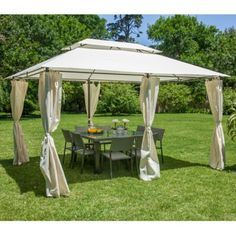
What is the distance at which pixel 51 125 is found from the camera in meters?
6.19

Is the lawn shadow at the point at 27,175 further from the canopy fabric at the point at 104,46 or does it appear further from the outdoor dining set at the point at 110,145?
the canopy fabric at the point at 104,46

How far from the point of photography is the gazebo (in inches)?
241

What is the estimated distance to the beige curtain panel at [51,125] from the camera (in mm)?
6074

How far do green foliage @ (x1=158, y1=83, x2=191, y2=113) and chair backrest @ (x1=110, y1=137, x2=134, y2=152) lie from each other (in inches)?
780

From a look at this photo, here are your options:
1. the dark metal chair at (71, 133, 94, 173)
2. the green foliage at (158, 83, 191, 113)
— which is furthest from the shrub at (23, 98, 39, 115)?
the dark metal chair at (71, 133, 94, 173)

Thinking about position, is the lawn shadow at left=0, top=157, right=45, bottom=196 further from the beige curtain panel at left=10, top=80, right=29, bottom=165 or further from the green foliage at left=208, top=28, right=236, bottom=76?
the green foliage at left=208, top=28, right=236, bottom=76

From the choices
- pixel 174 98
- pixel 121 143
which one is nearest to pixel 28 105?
pixel 174 98

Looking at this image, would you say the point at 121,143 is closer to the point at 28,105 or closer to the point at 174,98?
the point at 28,105

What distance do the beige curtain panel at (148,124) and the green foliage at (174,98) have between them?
780 inches

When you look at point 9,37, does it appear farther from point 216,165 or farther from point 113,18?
point 113,18

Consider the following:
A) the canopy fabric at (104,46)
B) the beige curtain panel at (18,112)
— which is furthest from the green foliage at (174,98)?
the beige curtain panel at (18,112)

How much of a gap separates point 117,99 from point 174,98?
15.6 feet
